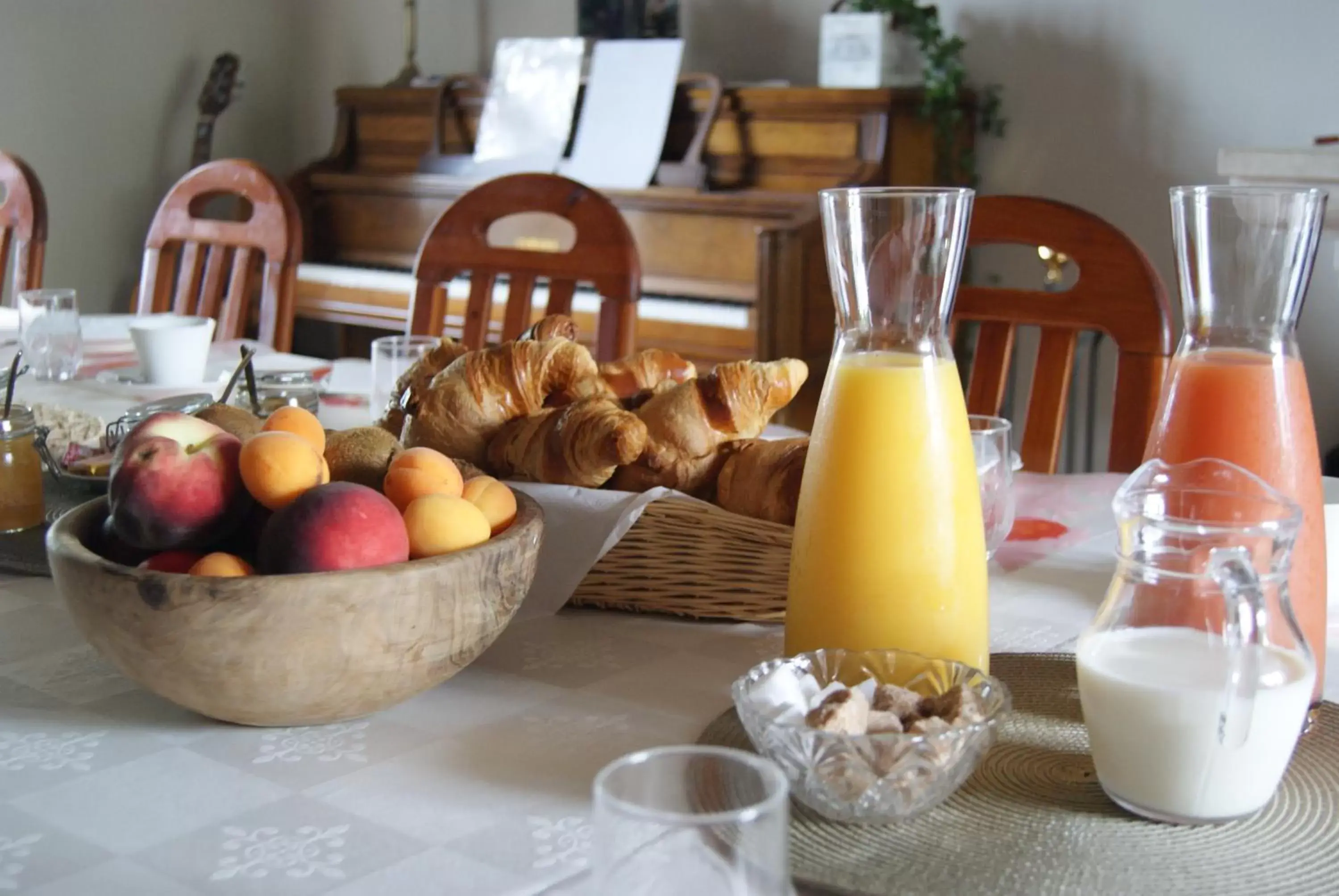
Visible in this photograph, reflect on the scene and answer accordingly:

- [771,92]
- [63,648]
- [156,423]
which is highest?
[771,92]

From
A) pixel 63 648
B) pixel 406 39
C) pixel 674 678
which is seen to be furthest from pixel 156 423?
pixel 406 39

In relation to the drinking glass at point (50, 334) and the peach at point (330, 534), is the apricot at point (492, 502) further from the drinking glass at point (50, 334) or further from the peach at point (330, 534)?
the drinking glass at point (50, 334)

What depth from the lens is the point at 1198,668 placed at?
58 cm

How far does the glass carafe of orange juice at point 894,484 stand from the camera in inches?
27.9

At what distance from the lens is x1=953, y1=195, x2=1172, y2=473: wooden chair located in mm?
1393

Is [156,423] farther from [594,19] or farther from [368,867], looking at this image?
[594,19]

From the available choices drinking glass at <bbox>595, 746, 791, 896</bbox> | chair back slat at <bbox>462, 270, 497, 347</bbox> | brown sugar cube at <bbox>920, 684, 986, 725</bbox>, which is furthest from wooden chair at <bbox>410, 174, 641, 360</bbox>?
drinking glass at <bbox>595, 746, 791, 896</bbox>

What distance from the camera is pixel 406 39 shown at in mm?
4055

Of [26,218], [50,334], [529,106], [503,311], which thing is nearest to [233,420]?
[50,334]

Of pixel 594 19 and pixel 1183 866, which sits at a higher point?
pixel 594 19

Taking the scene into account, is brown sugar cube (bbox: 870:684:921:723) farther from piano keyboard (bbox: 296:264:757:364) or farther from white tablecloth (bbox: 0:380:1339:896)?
piano keyboard (bbox: 296:264:757:364)

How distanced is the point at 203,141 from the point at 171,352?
2.35 meters

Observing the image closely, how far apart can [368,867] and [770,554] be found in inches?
13.6

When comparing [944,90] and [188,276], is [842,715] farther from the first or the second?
[944,90]
